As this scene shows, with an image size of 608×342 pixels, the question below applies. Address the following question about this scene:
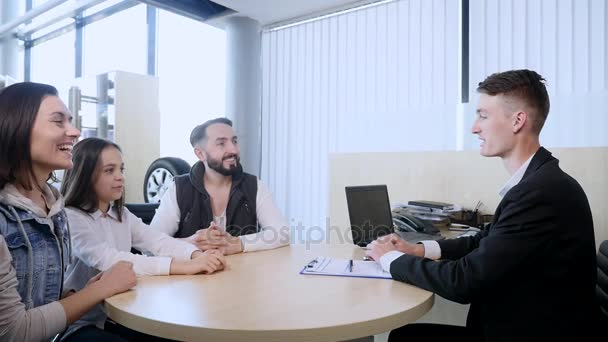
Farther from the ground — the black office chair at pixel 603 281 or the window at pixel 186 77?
the window at pixel 186 77

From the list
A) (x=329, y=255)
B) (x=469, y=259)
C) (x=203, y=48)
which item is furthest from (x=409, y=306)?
(x=203, y=48)

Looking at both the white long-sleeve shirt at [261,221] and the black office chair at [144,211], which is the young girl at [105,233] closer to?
the white long-sleeve shirt at [261,221]

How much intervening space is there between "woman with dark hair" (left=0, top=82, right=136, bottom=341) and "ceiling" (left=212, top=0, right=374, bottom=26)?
3168mm

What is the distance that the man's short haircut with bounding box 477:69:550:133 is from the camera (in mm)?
1367

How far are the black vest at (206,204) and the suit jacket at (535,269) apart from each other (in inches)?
50.3

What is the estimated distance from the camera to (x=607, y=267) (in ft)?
4.54

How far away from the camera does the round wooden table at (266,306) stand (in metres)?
0.91

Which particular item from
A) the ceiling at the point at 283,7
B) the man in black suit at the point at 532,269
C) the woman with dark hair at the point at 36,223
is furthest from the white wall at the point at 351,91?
the woman with dark hair at the point at 36,223

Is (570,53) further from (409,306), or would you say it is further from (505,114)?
(409,306)

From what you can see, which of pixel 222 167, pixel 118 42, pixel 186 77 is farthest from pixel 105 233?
pixel 118 42

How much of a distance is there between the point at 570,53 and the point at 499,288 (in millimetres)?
2705

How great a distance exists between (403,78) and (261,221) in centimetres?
221

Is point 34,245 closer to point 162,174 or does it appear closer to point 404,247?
point 404,247

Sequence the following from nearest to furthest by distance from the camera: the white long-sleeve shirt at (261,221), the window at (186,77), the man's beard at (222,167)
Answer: the white long-sleeve shirt at (261,221) → the man's beard at (222,167) → the window at (186,77)
